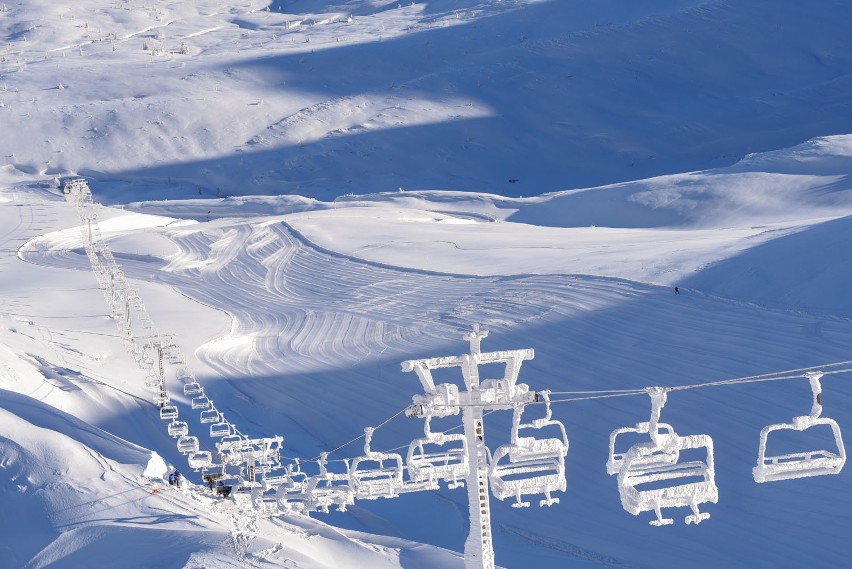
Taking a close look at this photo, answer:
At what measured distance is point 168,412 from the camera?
2133cm

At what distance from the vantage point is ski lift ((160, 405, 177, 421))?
20.1m

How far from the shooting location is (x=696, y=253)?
79.6 ft

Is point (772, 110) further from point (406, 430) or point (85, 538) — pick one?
point (85, 538)

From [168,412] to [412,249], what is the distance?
10525 millimetres

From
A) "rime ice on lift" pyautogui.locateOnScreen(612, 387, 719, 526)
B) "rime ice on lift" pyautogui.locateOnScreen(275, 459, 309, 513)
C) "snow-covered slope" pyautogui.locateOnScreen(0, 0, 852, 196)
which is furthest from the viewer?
"snow-covered slope" pyautogui.locateOnScreen(0, 0, 852, 196)

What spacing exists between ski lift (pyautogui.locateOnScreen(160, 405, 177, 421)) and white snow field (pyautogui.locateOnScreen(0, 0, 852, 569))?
0.26 meters

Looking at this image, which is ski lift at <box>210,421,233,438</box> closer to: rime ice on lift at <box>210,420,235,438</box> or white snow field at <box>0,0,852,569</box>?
rime ice on lift at <box>210,420,235,438</box>

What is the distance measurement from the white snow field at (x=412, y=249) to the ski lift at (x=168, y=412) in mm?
258

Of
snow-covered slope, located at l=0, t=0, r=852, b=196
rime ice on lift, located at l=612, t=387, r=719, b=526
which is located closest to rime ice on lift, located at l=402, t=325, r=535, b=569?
rime ice on lift, located at l=612, t=387, r=719, b=526

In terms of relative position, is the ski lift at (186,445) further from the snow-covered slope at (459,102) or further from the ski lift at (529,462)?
the snow-covered slope at (459,102)

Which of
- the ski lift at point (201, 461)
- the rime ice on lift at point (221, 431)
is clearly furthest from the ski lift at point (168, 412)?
the ski lift at point (201, 461)

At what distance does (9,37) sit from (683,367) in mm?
54873

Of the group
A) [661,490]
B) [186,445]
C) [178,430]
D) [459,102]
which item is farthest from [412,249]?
[459,102]

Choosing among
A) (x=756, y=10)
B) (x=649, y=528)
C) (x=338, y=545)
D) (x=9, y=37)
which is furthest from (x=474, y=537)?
(x=9, y=37)
